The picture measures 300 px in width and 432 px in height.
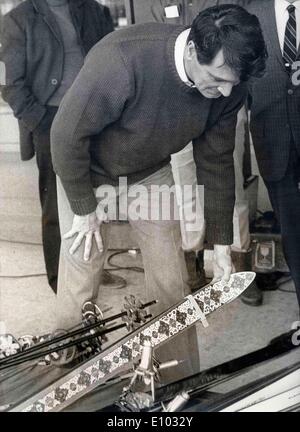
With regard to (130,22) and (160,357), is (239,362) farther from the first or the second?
(130,22)

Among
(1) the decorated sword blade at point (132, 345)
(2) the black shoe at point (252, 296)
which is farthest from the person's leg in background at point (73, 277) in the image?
(2) the black shoe at point (252, 296)

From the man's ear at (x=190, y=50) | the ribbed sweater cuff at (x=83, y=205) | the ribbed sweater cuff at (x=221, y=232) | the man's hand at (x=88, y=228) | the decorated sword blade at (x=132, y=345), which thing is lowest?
the decorated sword blade at (x=132, y=345)

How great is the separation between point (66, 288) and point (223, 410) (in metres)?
0.44

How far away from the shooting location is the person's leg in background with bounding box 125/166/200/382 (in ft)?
3.97

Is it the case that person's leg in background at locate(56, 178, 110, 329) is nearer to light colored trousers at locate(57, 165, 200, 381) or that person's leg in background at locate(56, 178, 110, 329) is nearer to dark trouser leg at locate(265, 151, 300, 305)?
light colored trousers at locate(57, 165, 200, 381)

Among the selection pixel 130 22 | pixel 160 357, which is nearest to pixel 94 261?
pixel 160 357

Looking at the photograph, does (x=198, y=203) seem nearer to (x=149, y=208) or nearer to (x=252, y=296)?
(x=149, y=208)

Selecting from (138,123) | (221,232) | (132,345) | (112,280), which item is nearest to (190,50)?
(138,123)

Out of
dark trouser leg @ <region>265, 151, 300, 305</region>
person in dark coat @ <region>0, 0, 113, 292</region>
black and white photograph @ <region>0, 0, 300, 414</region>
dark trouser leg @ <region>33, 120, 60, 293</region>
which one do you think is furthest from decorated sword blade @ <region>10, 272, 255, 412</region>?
person in dark coat @ <region>0, 0, 113, 292</region>

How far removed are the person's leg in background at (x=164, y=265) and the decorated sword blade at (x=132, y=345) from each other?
29mm

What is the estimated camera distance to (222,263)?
4.08ft

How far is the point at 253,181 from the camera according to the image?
1.19 metres

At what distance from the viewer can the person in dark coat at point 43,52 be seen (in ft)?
3.51

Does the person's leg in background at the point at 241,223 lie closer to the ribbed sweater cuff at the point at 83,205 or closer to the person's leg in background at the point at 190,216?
the person's leg in background at the point at 190,216
